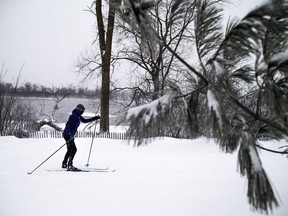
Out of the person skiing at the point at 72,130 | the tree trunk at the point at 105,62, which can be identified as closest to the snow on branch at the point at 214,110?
the person skiing at the point at 72,130

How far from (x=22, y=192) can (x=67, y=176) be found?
143 centimetres

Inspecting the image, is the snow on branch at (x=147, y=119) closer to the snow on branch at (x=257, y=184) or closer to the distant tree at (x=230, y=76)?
the distant tree at (x=230, y=76)

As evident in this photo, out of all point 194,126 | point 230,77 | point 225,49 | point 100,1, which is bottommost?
point 194,126

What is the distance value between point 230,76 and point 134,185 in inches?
135

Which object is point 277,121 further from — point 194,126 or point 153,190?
point 153,190

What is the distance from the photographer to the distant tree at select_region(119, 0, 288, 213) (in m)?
1.64

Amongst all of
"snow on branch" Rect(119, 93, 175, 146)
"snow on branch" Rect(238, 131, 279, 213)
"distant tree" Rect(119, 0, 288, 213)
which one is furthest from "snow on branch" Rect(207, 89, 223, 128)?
"snow on branch" Rect(119, 93, 175, 146)

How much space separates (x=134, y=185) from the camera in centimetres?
481

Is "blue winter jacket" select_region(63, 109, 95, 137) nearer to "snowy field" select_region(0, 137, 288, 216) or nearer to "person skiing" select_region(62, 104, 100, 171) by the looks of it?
"person skiing" select_region(62, 104, 100, 171)

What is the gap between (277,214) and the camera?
3049mm

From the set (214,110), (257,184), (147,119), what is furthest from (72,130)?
(257,184)

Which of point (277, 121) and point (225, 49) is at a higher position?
point (225, 49)

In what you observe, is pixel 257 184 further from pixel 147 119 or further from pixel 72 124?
pixel 72 124

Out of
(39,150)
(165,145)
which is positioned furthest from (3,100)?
(165,145)
